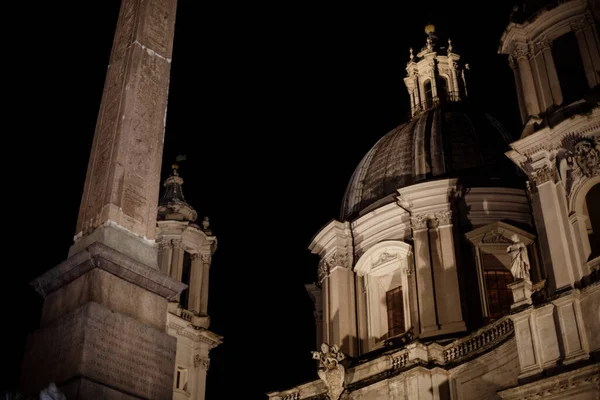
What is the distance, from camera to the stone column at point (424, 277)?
27516 millimetres

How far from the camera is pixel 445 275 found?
28266mm

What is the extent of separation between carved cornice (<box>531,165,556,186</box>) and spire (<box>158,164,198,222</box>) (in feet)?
56.0

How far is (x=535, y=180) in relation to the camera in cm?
2134

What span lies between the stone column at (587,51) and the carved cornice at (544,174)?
264 centimetres

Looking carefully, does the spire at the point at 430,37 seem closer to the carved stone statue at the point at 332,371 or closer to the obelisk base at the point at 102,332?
the carved stone statue at the point at 332,371

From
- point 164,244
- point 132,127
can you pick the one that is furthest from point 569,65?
point 164,244

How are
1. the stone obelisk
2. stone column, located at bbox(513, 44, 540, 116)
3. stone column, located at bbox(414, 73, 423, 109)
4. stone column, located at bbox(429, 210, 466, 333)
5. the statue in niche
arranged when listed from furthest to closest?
stone column, located at bbox(414, 73, 423, 109) < stone column, located at bbox(429, 210, 466, 333) < stone column, located at bbox(513, 44, 540, 116) < the statue in niche < the stone obelisk

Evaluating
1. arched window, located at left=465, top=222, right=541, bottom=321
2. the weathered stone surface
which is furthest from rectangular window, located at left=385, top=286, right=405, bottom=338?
the weathered stone surface

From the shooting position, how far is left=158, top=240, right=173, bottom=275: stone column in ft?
104

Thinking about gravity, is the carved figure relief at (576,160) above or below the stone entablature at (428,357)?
above

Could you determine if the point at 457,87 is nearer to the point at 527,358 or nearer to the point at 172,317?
the point at 172,317

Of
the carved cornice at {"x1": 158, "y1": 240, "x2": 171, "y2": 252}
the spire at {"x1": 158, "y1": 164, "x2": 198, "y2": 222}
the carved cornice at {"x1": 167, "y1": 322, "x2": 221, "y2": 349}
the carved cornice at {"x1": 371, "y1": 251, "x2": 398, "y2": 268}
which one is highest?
the spire at {"x1": 158, "y1": 164, "x2": 198, "y2": 222}

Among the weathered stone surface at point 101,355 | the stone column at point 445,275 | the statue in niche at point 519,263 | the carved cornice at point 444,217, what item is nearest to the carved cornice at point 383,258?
the stone column at point 445,275

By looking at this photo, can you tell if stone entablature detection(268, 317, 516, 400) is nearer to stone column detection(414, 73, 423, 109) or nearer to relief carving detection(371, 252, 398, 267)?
relief carving detection(371, 252, 398, 267)
